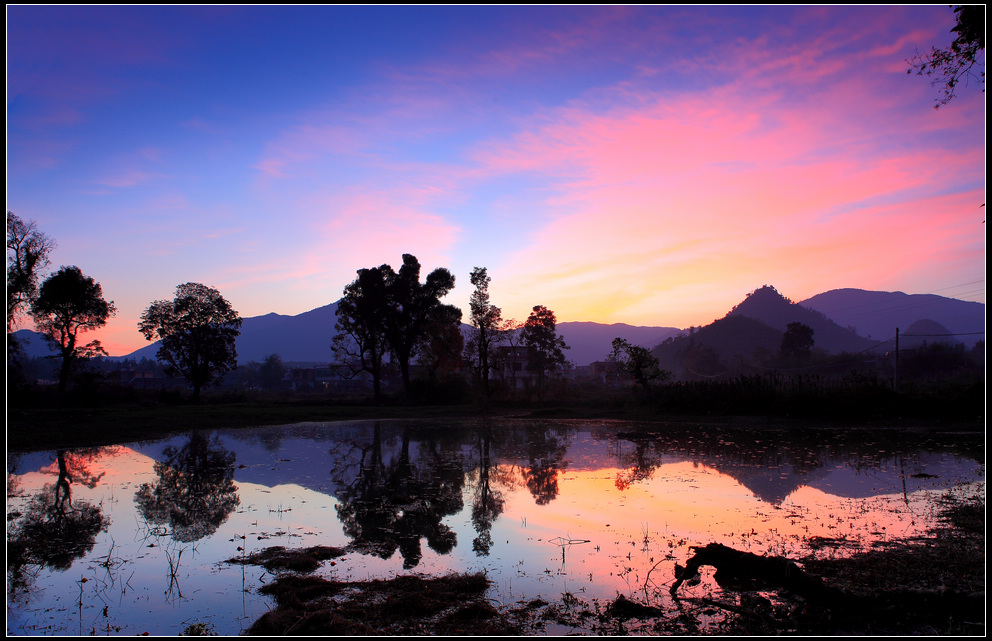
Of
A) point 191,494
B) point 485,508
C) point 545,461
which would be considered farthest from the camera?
point 545,461

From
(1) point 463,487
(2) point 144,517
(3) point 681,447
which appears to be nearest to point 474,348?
(3) point 681,447

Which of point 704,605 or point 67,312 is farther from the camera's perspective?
point 67,312

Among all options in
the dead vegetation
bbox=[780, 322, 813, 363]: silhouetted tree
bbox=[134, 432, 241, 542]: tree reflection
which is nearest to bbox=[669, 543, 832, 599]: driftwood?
the dead vegetation

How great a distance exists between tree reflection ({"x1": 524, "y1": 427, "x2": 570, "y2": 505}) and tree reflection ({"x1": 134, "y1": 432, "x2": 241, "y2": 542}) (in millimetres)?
6573

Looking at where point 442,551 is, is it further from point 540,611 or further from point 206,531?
point 206,531

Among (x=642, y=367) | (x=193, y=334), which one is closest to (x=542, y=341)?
(x=642, y=367)

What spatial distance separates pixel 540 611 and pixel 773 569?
2.71 meters

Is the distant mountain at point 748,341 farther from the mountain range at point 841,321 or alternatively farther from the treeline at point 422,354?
the treeline at point 422,354

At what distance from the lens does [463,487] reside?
44.1 ft

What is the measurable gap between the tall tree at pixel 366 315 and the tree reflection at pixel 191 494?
105 ft

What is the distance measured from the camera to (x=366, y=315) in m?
50.9

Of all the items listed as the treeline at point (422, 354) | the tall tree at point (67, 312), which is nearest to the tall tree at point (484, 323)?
the treeline at point (422, 354)

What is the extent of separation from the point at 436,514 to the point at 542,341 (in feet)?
175

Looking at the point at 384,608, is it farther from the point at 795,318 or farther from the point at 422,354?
the point at 795,318
